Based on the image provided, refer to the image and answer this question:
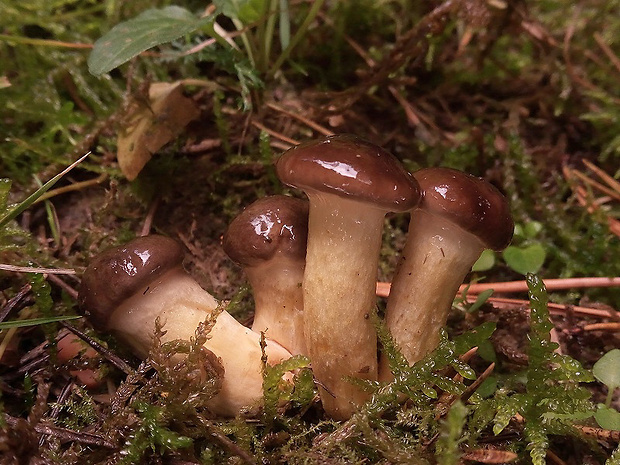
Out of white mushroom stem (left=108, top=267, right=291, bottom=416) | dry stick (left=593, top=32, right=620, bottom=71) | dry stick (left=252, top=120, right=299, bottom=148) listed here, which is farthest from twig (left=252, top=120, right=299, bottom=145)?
dry stick (left=593, top=32, right=620, bottom=71)

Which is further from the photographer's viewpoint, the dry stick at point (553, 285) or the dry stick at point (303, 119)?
the dry stick at point (303, 119)

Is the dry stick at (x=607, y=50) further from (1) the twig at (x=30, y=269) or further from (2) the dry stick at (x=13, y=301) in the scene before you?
(2) the dry stick at (x=13, y=301)

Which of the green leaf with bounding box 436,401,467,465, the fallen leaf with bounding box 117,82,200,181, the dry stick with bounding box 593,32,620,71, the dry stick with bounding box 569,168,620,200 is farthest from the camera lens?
the dry stick with bounding box 593,32,620,71

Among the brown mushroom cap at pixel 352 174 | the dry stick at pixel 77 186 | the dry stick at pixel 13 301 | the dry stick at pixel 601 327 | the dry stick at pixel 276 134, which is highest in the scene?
the brown mushroom cap at pixel 352 174

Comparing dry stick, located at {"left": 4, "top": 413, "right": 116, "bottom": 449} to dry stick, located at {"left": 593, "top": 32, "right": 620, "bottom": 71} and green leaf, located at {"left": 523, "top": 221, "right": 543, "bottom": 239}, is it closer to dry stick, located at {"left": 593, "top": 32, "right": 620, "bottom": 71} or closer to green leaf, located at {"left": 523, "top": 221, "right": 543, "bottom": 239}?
green leaf, located at {"left": 523, "top": 221, "right": 543, "bottom": 239}

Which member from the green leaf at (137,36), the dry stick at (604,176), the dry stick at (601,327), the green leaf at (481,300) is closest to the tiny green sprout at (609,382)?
the dry stick at (601,327)

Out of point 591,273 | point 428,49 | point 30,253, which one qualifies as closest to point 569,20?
point 428,49

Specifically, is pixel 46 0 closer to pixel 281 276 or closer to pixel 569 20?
pixel 281 276
